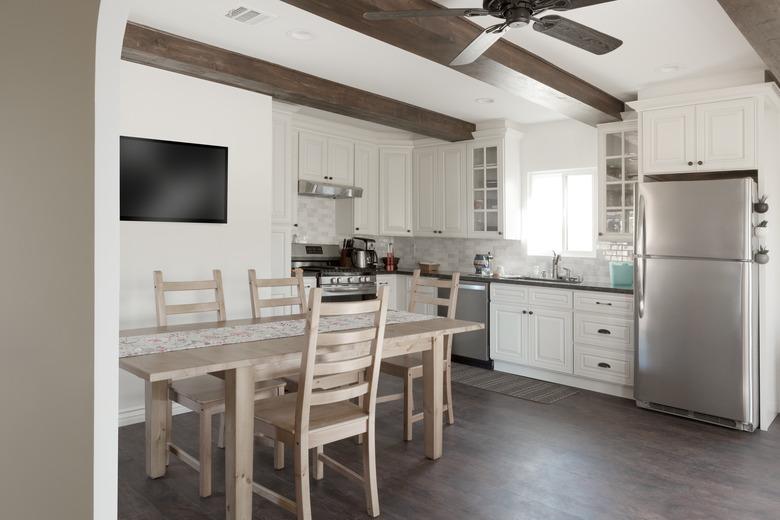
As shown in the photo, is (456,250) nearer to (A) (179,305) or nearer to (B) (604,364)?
(B) (604,364)

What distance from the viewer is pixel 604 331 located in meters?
4.61

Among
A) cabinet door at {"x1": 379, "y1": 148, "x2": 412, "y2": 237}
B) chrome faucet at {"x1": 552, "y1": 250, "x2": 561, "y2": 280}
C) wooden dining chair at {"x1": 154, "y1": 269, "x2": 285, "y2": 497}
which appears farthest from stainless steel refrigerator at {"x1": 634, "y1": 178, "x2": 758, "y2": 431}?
cabinet door at {"x1": 379, "y1": 148, "x2": 412, "y2": 237}

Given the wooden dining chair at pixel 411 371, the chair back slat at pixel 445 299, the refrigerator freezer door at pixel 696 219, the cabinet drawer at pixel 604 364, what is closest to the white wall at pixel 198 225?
the chair back slat at pixel 445 299

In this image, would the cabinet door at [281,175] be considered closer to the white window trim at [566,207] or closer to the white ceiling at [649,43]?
the white ceiling at [649,43]

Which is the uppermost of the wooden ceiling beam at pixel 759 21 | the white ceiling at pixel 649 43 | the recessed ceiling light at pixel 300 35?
the recessed ceiling light at pixel 300 35

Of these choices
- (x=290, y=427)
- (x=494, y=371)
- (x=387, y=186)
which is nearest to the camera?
(x=290, y=427)

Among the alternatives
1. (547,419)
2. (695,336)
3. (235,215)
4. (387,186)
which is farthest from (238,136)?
(695,336)

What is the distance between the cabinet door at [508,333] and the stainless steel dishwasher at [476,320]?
0.07 metres

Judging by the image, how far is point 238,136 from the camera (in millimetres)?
4223

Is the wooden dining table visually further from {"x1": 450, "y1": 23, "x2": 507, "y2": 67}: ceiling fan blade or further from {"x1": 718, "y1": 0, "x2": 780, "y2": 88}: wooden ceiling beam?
{"x1": 718, "y1": 0, "x2": 780, "y2": 88}: wooden ceiling beam

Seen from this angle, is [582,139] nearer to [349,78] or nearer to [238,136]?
[349,78]

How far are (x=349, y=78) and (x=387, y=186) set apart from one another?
223 cm

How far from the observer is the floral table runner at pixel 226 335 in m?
2.41

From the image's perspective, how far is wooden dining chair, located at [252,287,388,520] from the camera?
2248mm
